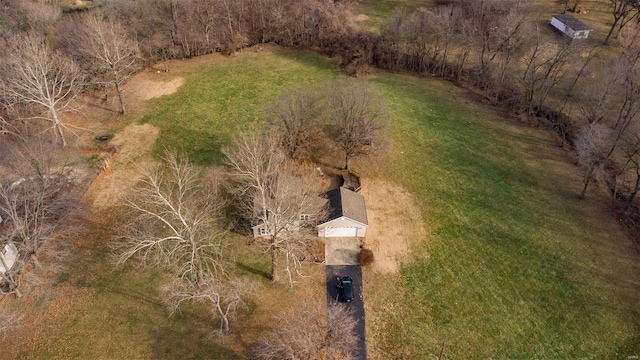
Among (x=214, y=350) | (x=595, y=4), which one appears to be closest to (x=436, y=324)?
(x=214, y=350)

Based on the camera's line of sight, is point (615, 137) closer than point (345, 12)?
Yes

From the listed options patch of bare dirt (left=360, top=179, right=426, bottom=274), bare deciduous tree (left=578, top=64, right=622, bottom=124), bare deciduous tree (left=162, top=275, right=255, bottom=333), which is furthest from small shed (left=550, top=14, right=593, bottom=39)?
bare deciduous tree (left=162, top=275, right=255, bottom=333)

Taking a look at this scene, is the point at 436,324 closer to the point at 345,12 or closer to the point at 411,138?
the point at 411,138

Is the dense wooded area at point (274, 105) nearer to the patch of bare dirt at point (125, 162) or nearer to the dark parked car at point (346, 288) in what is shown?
the patch of bare dirt at point (125, 162)

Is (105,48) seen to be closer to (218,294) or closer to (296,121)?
(296,121)

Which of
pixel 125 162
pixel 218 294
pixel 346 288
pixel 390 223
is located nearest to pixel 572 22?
pixel 390 223

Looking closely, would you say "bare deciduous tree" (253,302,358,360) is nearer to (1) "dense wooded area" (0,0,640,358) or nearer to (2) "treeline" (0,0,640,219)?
(1) "dense wooded area" (0,0,640,358)

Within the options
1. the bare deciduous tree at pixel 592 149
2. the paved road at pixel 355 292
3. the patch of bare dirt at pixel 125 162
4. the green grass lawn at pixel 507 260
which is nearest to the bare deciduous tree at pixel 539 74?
the green grass lawn at pixel 507 260
